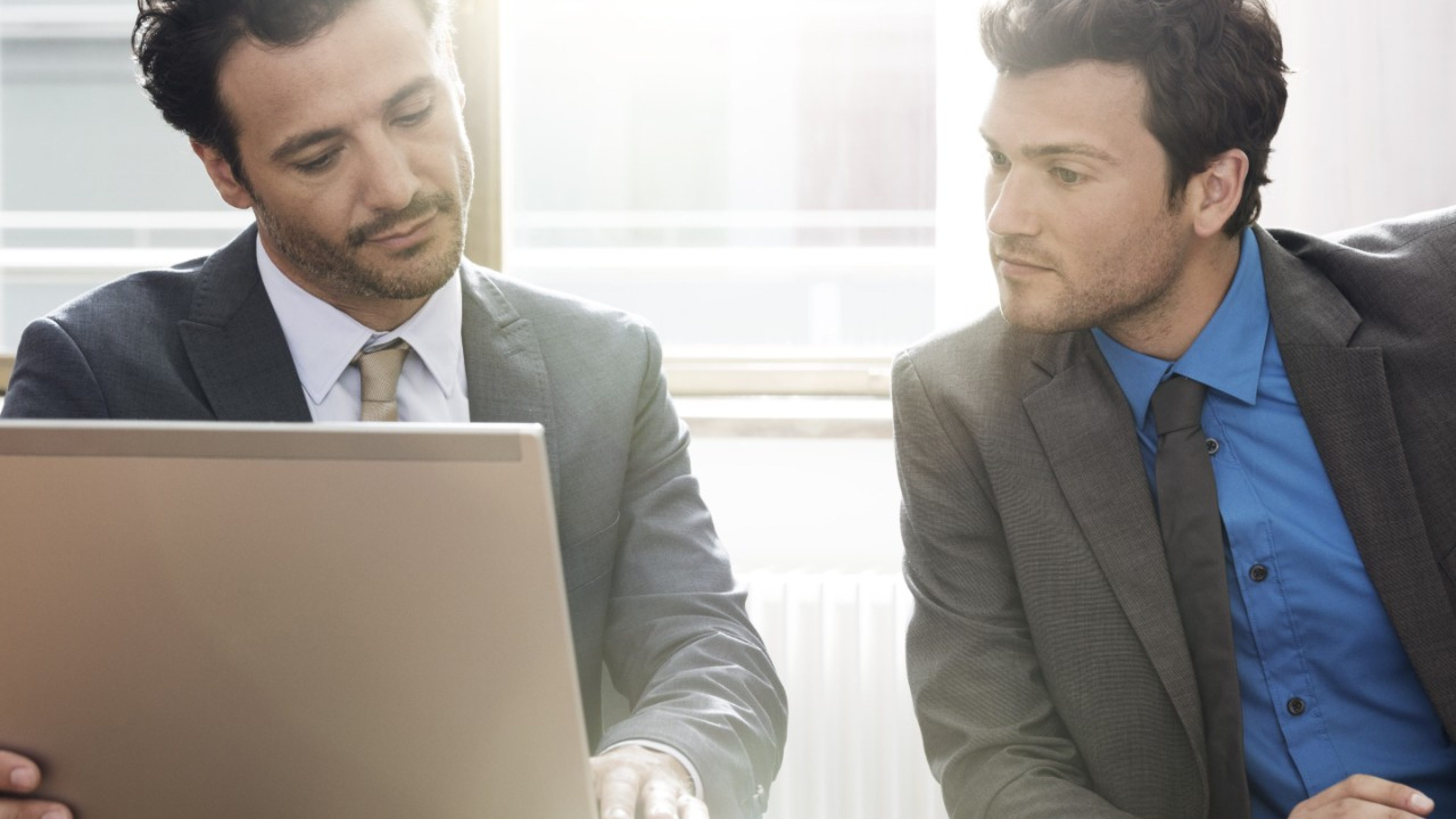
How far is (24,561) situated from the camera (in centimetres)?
62

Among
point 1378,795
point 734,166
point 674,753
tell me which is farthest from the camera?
point 734,166

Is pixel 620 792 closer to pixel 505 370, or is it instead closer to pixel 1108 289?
pixel 505 370

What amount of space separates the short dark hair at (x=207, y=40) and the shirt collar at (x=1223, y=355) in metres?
0.87

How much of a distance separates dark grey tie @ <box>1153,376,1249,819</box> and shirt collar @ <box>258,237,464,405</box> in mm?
784

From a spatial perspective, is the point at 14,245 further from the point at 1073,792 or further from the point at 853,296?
the point at 1073,792

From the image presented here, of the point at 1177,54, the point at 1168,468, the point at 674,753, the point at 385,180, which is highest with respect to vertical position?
the point at 1177,54

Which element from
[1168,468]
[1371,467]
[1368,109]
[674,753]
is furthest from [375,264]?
[1368,109]

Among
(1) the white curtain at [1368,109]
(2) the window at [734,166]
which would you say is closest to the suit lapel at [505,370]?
(2) the window at [734,166]

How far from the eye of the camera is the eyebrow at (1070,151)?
4.55 ft

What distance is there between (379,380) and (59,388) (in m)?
0.31

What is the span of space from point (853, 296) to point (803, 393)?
232mm

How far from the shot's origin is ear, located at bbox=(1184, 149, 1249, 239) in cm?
145

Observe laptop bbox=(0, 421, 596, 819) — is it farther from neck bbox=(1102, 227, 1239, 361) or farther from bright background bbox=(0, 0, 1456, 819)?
bright background bbox=(0, 0, 1456, 819)

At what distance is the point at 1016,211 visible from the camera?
1410mm
